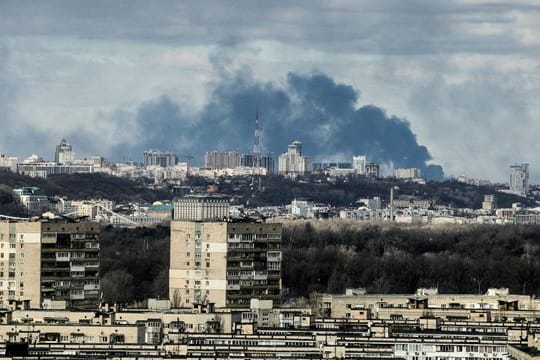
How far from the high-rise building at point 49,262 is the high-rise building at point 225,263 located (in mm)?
2473

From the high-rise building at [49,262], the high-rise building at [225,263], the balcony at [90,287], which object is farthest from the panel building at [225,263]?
the high-rise building at [49,262]

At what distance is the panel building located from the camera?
76375 mm

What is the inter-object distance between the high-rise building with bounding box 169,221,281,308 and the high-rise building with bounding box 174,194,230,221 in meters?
86.7

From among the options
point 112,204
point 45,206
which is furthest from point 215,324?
point 112,204

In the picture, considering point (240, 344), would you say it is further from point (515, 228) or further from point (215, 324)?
point (515, 228)

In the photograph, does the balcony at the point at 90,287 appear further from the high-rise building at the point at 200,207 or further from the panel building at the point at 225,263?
the high-rise building at the point at 200,207

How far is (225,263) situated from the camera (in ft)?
252

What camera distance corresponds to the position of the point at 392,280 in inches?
3698

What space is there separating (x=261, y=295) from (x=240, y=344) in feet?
65.9

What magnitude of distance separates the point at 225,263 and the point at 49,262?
4821mm

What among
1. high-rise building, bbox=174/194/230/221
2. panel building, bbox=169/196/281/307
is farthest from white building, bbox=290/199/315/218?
panel building, bbox=169/196/281/307

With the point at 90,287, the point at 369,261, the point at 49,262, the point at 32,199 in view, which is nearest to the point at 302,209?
the point at 32,199

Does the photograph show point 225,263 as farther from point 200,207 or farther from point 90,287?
point 200,207

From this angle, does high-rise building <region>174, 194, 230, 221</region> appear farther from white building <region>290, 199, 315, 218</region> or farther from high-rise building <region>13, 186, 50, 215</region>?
high-rise building <region>13, 186, 50, 215</region>
